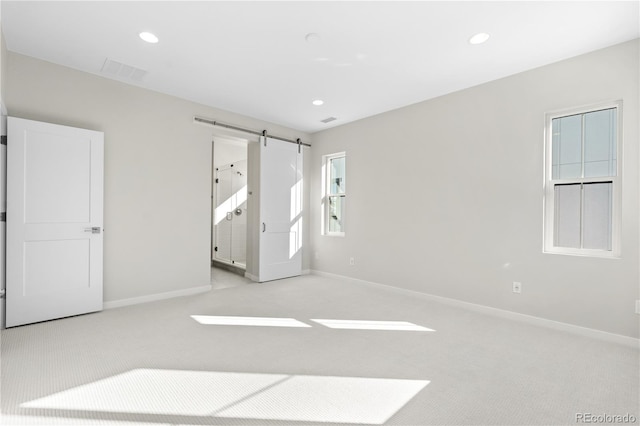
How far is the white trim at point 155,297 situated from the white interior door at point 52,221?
19 cm

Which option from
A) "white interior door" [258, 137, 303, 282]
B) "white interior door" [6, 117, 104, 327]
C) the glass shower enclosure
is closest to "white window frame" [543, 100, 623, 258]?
"white interior door" [258, 137, 303, 282]

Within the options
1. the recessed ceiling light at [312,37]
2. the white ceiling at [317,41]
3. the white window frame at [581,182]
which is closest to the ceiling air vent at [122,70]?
the white ceiling at [317,41]

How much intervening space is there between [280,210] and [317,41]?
10.1 ft

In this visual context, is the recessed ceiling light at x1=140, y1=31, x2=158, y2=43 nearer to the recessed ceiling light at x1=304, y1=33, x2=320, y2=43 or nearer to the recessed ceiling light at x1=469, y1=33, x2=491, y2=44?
the recessed ceiling light at x1=304, y1=33, x2=320, y2=43

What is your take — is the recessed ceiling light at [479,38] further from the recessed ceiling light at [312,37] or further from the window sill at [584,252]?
the window sill at [584,252]

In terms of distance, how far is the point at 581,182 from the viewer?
3.05 metres

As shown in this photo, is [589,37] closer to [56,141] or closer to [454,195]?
[454,195]

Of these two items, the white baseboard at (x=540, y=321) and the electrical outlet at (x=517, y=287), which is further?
the electrical outlet at (x=517, y=287)

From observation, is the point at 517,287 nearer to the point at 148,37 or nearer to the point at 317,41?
the point at 317,41

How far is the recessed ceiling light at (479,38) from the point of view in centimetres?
266

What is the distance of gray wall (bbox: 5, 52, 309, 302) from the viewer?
3229 mm

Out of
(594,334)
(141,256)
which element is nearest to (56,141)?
(141,256)

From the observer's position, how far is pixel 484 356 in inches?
96.6

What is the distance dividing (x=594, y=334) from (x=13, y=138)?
19.2 ft
